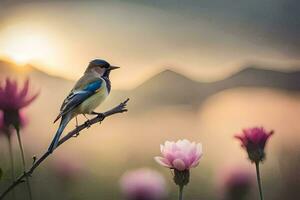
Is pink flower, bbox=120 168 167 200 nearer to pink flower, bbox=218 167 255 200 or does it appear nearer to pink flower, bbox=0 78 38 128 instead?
pink flower, bbox=218 167 255 200

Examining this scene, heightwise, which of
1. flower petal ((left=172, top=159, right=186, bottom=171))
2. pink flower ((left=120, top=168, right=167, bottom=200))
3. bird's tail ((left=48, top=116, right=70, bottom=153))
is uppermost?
bird's tail ((left=48, top=116, right=70, bottom=153))

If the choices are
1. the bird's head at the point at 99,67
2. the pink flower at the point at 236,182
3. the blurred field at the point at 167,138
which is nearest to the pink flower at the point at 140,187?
the blurred field at the point at 167,138

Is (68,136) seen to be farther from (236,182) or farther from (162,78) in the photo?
(236,182)

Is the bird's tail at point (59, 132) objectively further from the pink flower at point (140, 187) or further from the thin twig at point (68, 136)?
the pink flower at point (140, 187)

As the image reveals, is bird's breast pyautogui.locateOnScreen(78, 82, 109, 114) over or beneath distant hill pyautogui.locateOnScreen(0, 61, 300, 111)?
beneath

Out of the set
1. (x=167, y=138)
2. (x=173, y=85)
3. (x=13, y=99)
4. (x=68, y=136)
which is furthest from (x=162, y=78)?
(x=13, y=99)

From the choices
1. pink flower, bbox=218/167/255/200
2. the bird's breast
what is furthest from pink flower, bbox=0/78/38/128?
pink flower, bbox=218/167/255/200

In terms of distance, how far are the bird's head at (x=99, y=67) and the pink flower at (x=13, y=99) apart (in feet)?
0.51

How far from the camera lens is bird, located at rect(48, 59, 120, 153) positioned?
1.66m

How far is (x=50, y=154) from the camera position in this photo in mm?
1673

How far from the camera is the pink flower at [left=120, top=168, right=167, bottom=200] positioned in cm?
165

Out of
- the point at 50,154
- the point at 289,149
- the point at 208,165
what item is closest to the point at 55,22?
the point at 50,154

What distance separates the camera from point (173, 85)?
1681 mm

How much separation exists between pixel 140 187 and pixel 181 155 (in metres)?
0.13
